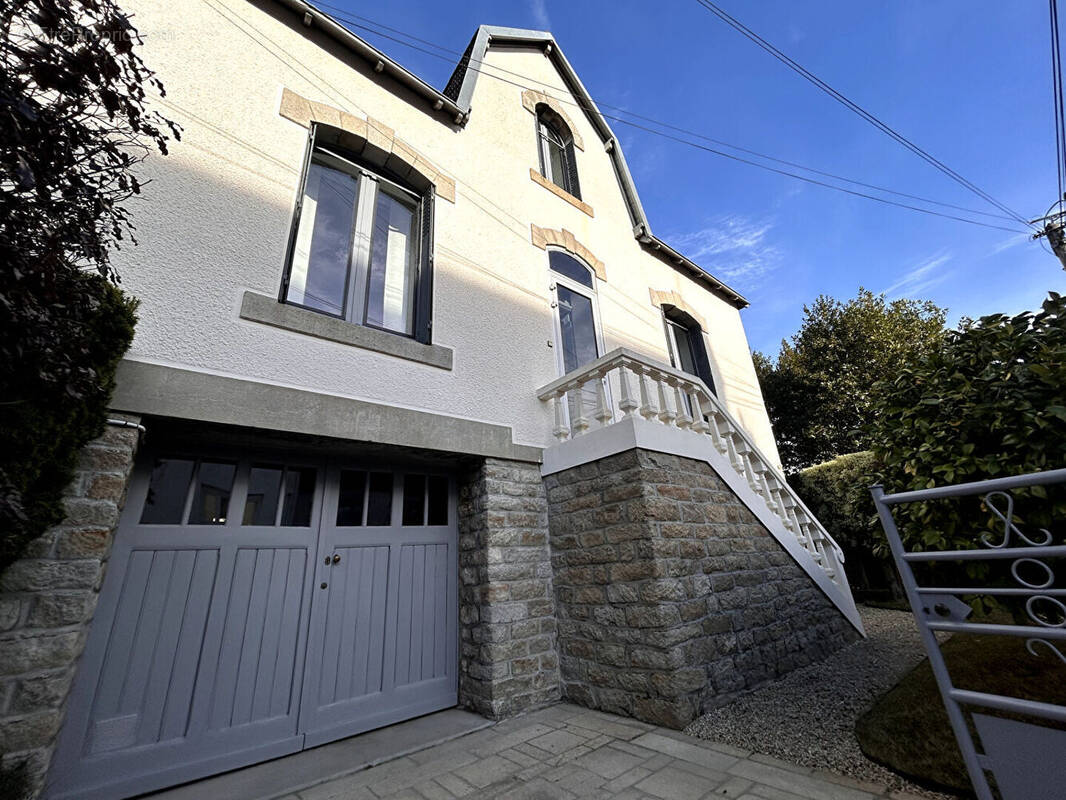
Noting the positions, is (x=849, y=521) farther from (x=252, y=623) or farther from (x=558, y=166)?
(x=252, y=623)

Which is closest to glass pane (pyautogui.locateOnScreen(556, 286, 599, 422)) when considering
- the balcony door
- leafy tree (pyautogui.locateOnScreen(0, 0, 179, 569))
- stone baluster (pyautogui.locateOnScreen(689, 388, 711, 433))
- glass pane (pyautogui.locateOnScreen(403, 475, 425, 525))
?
the balcony door

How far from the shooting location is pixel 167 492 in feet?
9.23

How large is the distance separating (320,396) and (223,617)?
61.6 inches

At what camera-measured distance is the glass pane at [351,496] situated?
342 centimetres

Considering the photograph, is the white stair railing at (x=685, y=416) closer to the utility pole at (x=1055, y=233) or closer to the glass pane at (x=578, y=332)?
the glass pane at (x=578, y=332)

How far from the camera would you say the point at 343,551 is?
3303 millimetres

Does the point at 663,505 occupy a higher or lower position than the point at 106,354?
lower

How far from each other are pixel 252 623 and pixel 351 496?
1.04 m

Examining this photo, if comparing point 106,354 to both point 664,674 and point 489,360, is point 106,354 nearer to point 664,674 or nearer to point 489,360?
point 489,360

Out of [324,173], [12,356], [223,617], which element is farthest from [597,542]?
[324,173]

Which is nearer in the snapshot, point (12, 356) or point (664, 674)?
point (12, 356)

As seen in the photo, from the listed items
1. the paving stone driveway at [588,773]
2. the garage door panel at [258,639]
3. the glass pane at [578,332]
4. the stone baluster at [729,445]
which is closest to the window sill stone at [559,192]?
the glass pane at [578,332]

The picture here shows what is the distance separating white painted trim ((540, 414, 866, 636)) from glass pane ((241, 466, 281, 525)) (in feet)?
7.49

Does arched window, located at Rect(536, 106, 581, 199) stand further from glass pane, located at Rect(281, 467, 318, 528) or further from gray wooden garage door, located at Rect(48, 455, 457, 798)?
glass pane, located at Rect(281, 467, 318, 528)
